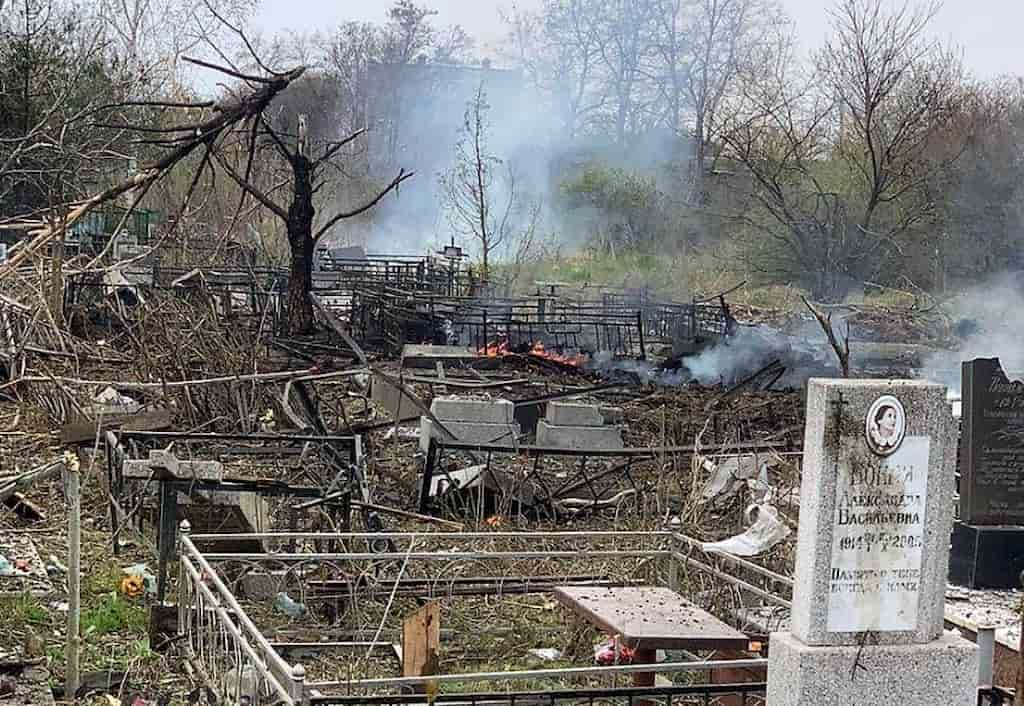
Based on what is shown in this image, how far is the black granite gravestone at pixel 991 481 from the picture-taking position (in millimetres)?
8719

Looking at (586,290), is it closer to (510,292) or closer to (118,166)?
(510,292)

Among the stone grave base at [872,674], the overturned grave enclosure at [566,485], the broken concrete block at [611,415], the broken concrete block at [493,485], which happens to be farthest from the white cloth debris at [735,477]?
the stone grave base at [872,674]

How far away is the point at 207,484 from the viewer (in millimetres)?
7895

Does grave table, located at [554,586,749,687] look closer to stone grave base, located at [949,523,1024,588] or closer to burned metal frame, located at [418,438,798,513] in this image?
stone grave base, located at [949,523,1024,588]

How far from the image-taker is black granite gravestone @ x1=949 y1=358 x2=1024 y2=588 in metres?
8.72

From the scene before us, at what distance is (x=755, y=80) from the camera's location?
102 feet

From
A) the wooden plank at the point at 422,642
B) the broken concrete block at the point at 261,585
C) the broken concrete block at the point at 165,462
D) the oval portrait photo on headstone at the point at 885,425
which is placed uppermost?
the oval portrait photo on headstone at the point at 885,425

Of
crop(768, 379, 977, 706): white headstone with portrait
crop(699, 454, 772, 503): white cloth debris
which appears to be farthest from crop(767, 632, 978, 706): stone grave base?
crop(699, 454, 772, 503): white cloth debris

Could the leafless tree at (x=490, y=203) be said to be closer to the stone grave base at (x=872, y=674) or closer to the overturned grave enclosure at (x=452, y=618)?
the overturned grave enclosure at (x=452, y=618)

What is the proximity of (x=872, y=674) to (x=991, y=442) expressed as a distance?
4.69 metres

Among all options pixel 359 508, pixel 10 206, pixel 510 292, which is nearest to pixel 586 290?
pixel 510 292

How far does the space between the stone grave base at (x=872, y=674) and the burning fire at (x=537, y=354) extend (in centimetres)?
1326

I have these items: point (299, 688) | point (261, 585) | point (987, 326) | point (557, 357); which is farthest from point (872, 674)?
point (987, 326)

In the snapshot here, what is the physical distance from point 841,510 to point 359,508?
497cm
